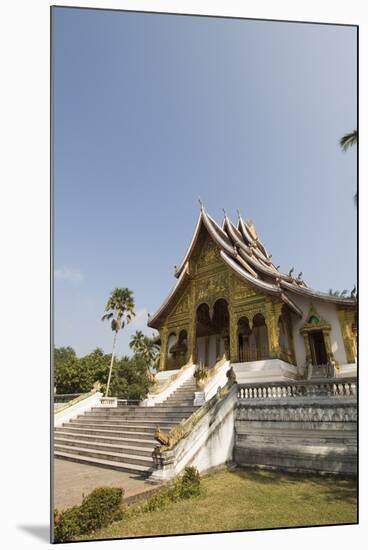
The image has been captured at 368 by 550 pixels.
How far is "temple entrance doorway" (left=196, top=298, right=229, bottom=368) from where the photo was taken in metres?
14.1

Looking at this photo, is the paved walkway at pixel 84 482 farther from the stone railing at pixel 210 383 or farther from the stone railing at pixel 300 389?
the stone railing at pixel 210 383

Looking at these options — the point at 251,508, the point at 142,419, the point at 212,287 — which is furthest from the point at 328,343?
the point at 251,508

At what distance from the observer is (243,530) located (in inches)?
204

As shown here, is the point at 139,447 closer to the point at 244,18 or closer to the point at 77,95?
the point at 77,95

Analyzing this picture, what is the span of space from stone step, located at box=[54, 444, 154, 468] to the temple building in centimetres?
496

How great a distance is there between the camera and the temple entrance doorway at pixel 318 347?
36.5 feet

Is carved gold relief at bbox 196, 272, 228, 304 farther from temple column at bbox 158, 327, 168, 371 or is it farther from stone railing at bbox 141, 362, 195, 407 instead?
stone railing at bbox 141, 362, 195, 407

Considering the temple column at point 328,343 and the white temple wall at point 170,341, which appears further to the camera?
the white temple wall at point 170,341

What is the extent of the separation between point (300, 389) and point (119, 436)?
3701 millimetres

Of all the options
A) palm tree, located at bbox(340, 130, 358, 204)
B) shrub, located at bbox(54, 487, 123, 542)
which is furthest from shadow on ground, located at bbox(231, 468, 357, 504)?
palm tree, located at bbox(340, 130, 358, 204)

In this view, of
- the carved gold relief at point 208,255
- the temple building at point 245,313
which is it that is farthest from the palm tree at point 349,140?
the carved gold relief at point 208,255

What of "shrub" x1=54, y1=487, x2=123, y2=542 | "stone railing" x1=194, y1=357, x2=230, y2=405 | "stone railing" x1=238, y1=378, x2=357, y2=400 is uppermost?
"stone railing" x1=238, y1=378, x2=357, y2=400

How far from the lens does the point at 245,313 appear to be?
11.9m
